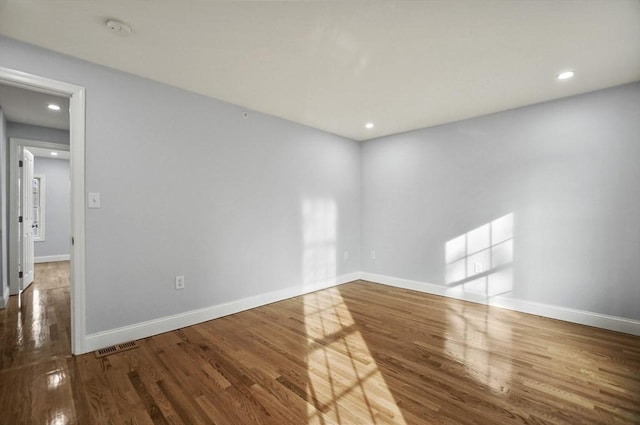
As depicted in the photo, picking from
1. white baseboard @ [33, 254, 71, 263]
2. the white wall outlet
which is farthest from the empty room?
white baseboard @ [33, 254, 71, 263]

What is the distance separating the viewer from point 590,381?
194 cm

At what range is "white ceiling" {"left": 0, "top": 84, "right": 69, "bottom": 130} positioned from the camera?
2990mm

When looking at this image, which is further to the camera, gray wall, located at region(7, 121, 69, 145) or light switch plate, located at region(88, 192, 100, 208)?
gray wall, located at region(7, 121, 69, 145)

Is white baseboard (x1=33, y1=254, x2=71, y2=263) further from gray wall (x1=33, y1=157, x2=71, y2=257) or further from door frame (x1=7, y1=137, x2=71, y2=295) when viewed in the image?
door frame (x1=7, y1=137, x2=71, y2=295)

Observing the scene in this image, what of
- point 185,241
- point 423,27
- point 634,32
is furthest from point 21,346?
point 634,32

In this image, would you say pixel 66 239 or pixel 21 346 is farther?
pixel 66 239

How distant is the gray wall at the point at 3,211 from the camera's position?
11.6 feet

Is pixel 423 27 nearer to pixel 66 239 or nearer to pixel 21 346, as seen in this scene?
pixel 21 346

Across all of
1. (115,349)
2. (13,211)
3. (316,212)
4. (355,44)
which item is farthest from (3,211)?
(355,44)

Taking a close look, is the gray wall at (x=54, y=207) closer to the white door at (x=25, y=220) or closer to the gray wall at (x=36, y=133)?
the white door at (x=25, y=220)

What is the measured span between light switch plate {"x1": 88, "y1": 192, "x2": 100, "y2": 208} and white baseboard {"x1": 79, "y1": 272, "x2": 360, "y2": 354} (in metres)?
1.07

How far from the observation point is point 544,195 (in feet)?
10.5

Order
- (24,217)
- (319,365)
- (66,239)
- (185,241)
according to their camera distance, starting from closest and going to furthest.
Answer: (319,365)
(185,241)
(24,217)
(66,239)

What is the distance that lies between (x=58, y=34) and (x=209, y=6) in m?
1.20
